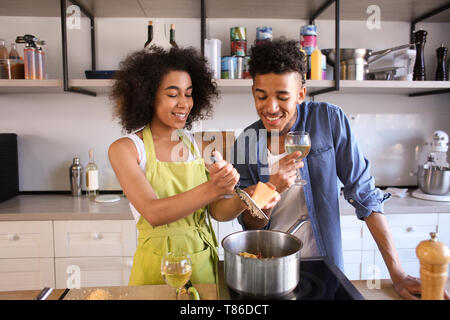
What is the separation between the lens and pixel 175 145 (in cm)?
122

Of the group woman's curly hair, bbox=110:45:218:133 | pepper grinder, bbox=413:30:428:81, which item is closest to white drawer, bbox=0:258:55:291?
woman's curly hair, bbox=110:45:218:133

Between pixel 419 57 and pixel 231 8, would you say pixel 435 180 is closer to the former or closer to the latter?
pixel 419 57

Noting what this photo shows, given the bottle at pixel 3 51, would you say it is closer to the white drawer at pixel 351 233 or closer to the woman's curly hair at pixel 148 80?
the woman's curly hair at pixel 148 80

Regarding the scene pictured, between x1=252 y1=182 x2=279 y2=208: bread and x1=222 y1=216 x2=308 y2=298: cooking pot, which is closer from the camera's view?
x1=222 y1=216 x2=308 y2=298: cooking pot

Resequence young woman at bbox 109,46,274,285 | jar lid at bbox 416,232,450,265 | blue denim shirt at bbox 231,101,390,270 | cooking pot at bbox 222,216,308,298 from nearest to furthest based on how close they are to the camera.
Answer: jar lid at bbox 416,232,450,265 < cooking pot at bbox 222,216,308,298 < young woman at bbox 109,46,274,285 < blue denim shirt at bbox 231,101,390,270

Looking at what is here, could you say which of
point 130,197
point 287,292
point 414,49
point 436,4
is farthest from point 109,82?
point 436,4

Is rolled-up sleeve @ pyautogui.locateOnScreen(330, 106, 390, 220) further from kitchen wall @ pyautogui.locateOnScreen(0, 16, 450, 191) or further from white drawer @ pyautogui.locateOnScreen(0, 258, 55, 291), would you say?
white drawer @ pyautogui.locateOnScreen(0, 258, 55, 291)

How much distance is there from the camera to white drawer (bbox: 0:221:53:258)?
1.82m

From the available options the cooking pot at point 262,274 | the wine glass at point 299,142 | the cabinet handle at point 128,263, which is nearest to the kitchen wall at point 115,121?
the cabinet handle at point 128,263

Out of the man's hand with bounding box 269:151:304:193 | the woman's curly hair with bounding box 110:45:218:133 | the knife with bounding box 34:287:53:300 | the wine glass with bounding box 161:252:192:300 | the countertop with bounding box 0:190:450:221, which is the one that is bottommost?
the countertop with bounding box 0:190:450:221

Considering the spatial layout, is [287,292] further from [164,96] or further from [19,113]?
[19,113]

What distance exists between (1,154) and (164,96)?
1411 mm

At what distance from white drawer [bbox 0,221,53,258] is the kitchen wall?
0.50 metres

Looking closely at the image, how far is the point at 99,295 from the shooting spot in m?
0.87
